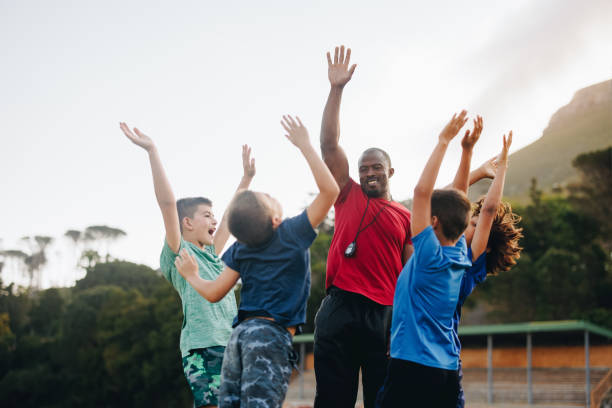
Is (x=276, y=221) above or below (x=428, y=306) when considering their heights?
above

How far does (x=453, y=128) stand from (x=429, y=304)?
109cm

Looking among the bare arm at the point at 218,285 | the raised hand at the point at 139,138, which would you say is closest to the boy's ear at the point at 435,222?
the bare arm at the point at 218,285

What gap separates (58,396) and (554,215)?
1622 inches

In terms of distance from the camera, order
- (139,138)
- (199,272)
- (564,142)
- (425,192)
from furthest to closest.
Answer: (564,142) < (199,272) < (139,138) < (425,192)

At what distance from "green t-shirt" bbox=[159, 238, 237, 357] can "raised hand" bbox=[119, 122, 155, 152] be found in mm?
809

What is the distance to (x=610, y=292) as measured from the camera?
37.9 metres

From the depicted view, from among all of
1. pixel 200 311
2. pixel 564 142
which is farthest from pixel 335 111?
pixel 564 142

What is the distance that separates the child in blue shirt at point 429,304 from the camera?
11.5 ft

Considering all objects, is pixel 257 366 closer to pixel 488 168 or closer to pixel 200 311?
pixel 200 311

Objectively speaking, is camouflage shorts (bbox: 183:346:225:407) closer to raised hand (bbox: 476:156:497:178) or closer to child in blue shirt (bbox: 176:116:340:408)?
child in blue shirt (bbox: 176:116:340:408)

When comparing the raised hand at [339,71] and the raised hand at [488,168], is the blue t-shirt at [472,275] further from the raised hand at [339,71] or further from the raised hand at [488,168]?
the raised hand at [339,71]

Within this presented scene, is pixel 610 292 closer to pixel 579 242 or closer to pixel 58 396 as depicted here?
pixel 579 242

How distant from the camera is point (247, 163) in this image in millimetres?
5098

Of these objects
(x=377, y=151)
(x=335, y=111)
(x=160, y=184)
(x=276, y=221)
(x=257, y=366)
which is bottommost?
(x=257, y=366)
